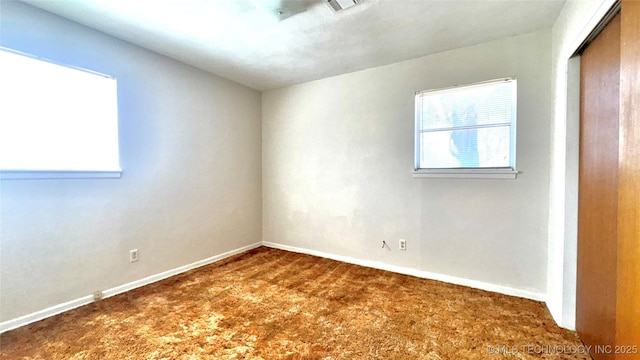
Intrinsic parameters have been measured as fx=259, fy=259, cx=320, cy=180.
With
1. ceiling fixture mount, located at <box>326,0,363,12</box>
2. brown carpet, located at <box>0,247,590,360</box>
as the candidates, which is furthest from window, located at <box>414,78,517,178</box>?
ceiling fixture mount, located at <box>326,0,363,12</box>

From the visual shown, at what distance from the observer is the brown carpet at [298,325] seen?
1691 millimetres

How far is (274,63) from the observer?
3053 mm

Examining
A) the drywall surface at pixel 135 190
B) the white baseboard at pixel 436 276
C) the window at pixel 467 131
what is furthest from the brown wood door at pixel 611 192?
the drywall surface at pixel 135 190

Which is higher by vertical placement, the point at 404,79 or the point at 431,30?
the point at 431,30

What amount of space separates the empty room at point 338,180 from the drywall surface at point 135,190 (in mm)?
15

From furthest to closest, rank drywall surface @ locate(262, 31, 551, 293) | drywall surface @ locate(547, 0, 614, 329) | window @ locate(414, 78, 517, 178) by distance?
1. window @ locate(414, 78, 517, 178)
2. drywall surface @ locate(262, 31, 551, 293)
3. drywall surface @ locate(547, 0, 614, 329)

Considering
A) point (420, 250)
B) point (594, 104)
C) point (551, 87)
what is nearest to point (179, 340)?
point (420, 250)

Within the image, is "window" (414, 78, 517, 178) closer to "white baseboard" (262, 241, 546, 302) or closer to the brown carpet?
"white baseboard" (262, 241, 546, 302)

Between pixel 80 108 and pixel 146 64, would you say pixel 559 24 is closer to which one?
pixel 146 64

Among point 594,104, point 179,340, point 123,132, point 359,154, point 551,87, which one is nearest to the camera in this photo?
point 594,104

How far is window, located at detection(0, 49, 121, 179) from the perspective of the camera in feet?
6.38

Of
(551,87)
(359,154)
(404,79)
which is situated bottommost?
(359,154)

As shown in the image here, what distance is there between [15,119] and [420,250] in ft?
12.4

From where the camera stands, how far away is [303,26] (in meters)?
2.27
